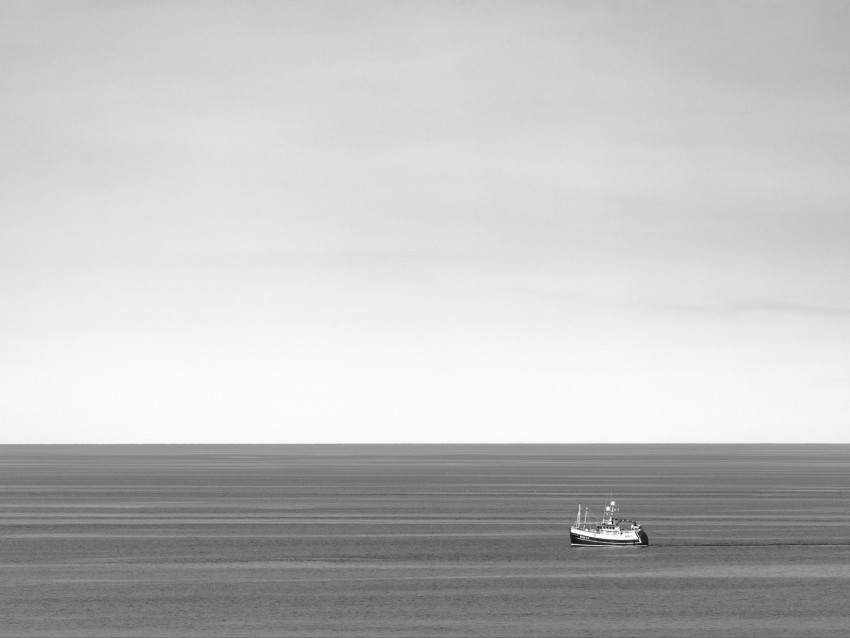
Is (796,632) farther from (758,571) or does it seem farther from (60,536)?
(60,536)

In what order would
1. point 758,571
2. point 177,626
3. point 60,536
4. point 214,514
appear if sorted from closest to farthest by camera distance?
1. point 177,626
2. point 758,571
3. point 60,536
4. point 214,514

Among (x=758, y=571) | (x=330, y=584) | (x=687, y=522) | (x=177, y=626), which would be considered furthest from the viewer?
(x=687, y=522)

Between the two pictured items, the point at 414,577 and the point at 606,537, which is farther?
the point at 606,537

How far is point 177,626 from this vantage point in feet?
254

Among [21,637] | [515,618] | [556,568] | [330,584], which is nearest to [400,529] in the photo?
[556,568]

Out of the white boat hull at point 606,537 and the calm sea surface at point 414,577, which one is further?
the white boat hull at point 606,537

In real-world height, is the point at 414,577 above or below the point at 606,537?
below

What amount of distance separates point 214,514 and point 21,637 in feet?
335

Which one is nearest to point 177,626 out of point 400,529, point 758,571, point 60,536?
point 758,571

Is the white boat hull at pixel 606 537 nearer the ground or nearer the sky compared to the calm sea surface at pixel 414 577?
nearer the sky

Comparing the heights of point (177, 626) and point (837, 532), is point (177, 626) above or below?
below

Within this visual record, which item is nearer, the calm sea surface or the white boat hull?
the calm sea surface

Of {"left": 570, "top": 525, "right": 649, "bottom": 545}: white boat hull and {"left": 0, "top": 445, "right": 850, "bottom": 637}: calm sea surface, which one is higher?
{"left": 570, "top": 525, "right": 649, "bottom": 545}: white boat hull

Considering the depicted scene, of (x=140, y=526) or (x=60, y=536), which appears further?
(x=140, y=526)
